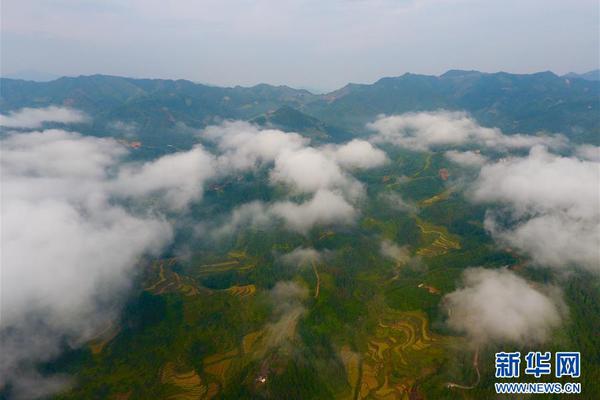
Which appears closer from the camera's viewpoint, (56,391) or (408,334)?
(56,391)

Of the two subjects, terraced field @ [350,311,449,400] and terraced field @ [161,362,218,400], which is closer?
terraced field @ [350,311,449,400]

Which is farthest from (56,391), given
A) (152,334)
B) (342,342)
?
(342,342)

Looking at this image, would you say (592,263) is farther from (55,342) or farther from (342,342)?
(55,342)

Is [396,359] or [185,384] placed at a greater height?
[185,384]

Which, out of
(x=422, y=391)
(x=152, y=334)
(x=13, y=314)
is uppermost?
(x=13, y=314)

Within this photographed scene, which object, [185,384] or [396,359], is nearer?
[185,384]

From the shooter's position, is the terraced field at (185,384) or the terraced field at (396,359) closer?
the terraced field at (396,359)

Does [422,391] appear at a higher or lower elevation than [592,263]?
lower

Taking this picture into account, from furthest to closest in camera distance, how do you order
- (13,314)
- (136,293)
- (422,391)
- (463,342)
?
(136,293) < (13,314) < (463,342) < (422,391)

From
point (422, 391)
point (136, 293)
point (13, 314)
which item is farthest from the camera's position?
point (136, 293)
